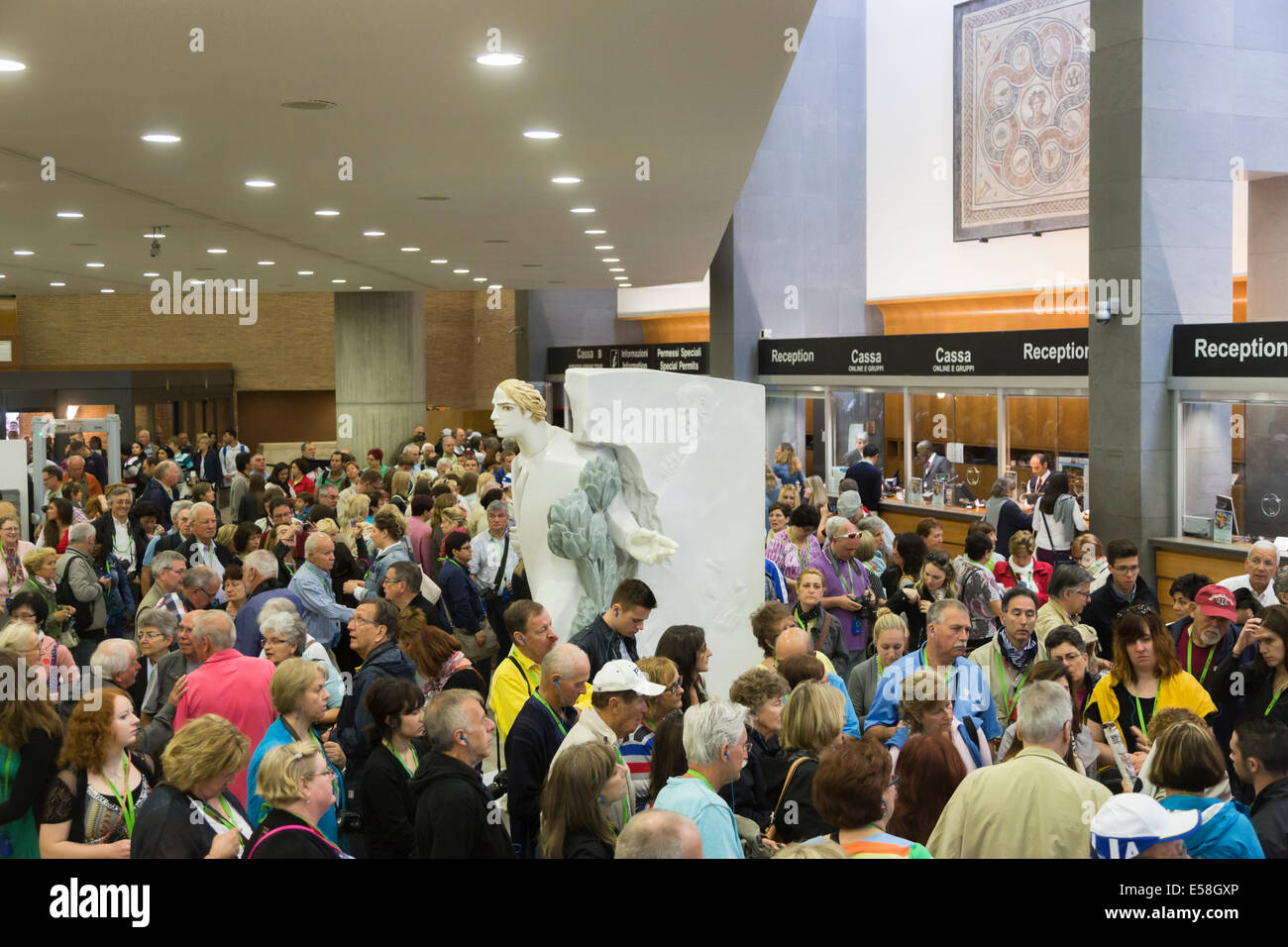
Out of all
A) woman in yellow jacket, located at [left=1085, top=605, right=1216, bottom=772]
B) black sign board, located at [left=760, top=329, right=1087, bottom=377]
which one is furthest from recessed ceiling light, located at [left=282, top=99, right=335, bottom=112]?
black sign board, located at [left=760, top=329, right=1087, bottom=377]

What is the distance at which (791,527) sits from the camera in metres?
9.11

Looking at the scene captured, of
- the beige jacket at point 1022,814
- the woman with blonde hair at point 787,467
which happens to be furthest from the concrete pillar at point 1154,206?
the beige jacket at point 1022,814

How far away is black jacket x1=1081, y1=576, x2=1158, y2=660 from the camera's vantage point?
23.8ft

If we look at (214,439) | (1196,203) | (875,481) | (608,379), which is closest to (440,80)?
(608,379)

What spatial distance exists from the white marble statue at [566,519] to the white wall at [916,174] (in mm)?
12143

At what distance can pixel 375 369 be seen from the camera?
2366cm

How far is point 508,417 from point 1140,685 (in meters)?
3.88

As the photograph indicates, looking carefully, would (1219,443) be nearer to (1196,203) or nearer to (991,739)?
(1196,203)

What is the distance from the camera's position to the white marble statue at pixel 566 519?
297 inches

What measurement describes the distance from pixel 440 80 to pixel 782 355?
1385cm

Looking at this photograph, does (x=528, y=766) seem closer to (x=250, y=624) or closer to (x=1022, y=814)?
(x=1022, y=814)

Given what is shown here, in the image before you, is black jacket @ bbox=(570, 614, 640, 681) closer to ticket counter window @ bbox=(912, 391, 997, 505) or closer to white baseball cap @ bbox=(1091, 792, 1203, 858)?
white baseball cap @ bbox=(1091, 792, 1203, 858)

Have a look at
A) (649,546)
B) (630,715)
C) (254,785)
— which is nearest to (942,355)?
(649,546)

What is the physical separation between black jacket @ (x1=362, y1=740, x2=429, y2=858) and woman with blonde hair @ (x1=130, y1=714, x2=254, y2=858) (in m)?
0.55
